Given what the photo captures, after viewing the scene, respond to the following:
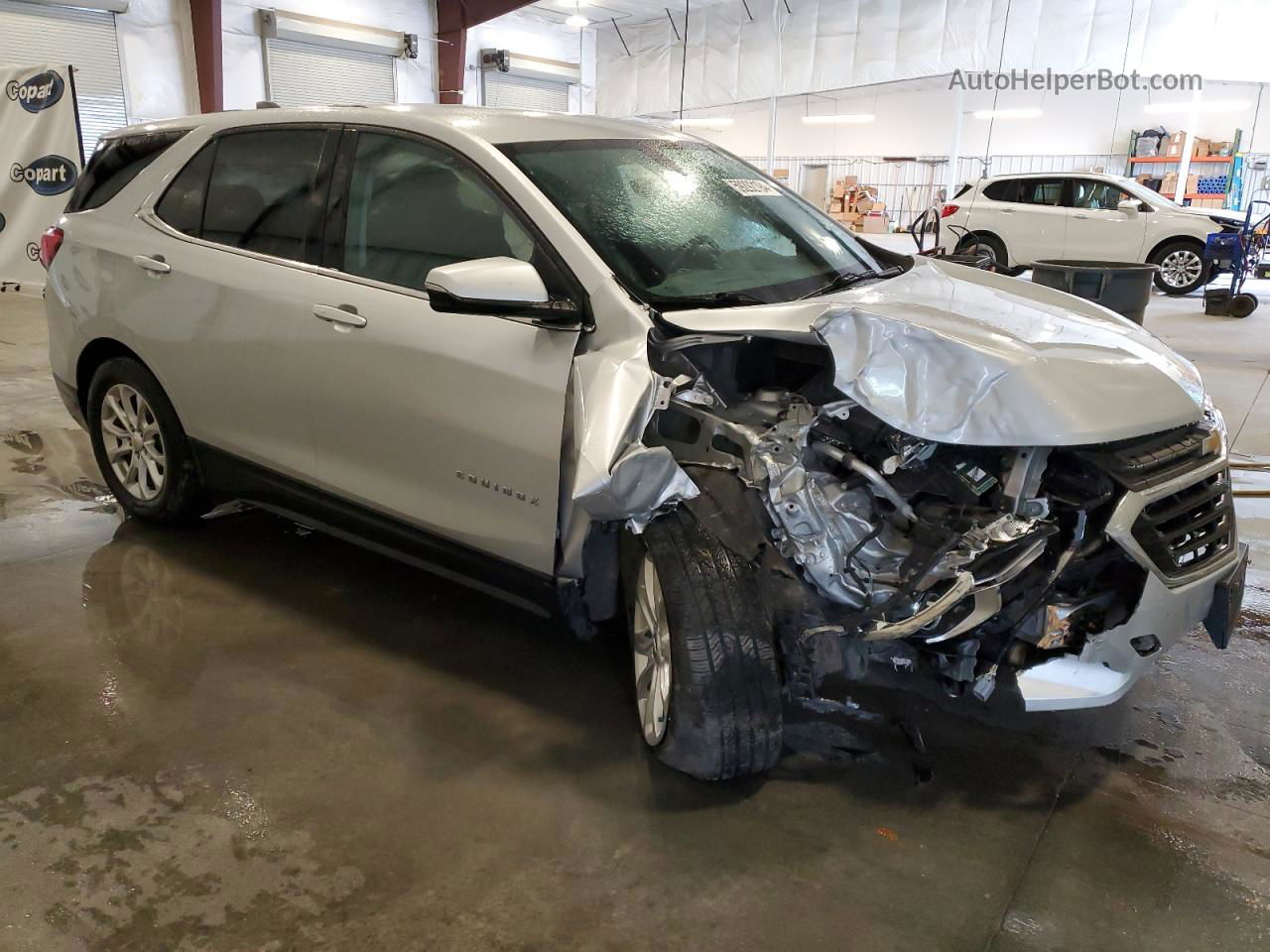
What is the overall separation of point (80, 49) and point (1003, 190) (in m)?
11.9

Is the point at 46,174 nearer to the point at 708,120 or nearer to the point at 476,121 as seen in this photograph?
the point at 476,121

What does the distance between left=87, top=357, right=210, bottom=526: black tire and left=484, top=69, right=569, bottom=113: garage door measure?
14.1 meters

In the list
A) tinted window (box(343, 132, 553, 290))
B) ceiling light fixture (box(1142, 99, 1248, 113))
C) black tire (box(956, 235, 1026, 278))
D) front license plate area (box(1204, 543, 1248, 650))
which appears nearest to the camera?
front license plate area (box(1204, 543, 1248, 650))

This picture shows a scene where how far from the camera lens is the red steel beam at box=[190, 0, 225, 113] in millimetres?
12359

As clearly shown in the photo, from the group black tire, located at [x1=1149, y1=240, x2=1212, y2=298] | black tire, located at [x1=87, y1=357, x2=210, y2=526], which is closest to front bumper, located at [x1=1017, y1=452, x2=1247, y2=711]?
black tire, located at [x1=87, y1=357, x2=210, y2=526]

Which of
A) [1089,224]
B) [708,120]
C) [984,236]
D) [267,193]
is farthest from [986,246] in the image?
[267,193]

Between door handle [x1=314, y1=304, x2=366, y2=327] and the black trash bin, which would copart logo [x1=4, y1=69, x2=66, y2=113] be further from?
the black trash bin

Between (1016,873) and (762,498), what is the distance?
974 mm

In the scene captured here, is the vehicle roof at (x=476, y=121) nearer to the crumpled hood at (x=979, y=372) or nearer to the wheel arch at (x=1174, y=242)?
the crumpled hood at (x=979, y=372)

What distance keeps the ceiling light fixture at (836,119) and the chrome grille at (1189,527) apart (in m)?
20.0

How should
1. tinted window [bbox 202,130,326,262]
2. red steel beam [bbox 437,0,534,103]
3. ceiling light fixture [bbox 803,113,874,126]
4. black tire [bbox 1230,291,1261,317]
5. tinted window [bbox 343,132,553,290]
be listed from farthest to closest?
ceiling light fixture [bbox 803,113,874,126] < red steel beam [bbox 437,0,534,103] < black tire [bbox 1230,291,1261,317] < tinted window [bbox 202,130,326,262] < tinted window [bbox 343,132,553,290]

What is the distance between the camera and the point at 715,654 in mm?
2172

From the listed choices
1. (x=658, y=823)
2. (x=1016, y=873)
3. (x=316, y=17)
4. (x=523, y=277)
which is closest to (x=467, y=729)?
(x=658, y=823)

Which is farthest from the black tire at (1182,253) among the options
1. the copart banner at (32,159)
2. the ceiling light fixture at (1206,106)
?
the copart banner at (32,159)
